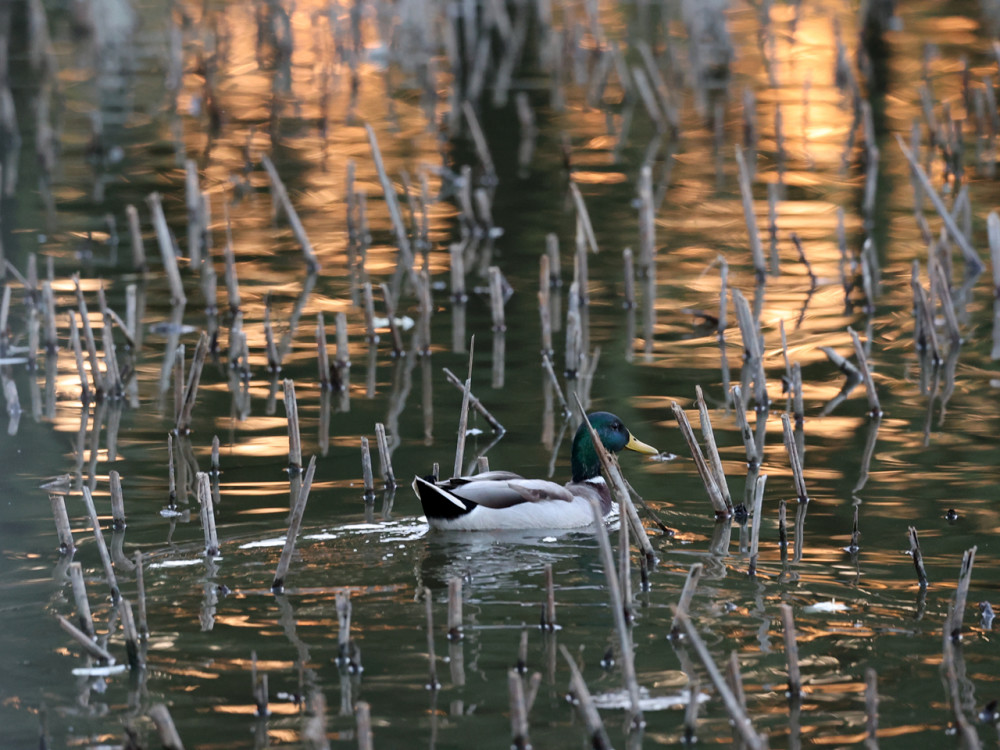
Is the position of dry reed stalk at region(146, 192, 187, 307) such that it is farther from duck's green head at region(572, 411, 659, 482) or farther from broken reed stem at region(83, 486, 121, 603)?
broken reed stem at region(83, 486, 121, 603)

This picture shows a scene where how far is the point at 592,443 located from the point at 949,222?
17.4 feet

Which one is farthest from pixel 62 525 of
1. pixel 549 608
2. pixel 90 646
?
pixel 549 608

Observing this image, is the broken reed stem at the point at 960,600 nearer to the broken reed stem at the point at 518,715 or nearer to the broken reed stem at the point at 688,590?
the broken reed stem at the point at 688,590

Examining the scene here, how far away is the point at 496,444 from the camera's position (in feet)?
31.8

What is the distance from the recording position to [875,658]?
6.18 metres

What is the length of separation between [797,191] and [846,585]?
10.6 metres

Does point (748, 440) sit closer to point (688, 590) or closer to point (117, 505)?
point (688, 590)

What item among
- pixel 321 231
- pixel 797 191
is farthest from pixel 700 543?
pixel 797 191

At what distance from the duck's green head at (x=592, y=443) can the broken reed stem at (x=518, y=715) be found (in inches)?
135

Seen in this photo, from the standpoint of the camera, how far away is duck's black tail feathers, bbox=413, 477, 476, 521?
7.68 meters

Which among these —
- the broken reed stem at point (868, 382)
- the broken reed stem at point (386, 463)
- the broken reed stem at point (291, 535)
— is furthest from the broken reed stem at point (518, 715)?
the broken reed stem at point (868, 382)

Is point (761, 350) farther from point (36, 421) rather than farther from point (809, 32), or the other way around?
point (809, 32)

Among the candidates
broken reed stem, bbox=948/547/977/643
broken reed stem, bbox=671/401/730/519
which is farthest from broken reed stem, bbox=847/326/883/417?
broken reed stem, bbox=948/547/977/643

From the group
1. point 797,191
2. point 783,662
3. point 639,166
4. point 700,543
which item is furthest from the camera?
point 639,166
